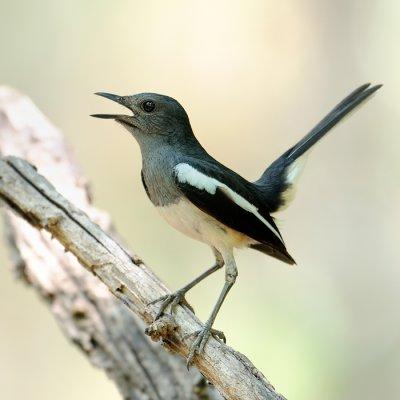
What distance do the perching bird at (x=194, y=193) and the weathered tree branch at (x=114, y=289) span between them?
12 centimetres

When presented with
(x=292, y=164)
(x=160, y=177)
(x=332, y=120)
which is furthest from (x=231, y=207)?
(x=332, y=120)

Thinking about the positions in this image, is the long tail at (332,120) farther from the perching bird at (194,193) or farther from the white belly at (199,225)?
the white belly at (199,225)

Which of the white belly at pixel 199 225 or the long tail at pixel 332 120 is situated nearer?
the white belly at pixel 199 225

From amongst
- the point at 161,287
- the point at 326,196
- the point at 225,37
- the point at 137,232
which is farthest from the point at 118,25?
the point at 161,287

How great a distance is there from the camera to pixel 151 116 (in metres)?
4.46

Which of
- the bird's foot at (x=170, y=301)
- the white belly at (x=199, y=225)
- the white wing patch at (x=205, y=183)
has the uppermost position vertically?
the white wing patch at (x=205, y=183)

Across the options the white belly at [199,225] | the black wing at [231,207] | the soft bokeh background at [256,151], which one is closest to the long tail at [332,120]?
the black wing at [231,207]

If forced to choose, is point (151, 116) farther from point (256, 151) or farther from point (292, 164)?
point (256, 151)

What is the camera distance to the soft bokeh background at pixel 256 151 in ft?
23.7

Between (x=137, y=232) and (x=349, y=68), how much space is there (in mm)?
2962

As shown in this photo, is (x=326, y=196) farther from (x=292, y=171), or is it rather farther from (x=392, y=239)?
(x=292, y=171)

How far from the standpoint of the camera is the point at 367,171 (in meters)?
7.93

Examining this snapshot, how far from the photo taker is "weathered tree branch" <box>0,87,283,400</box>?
367 cm

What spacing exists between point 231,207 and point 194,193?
0.24 m
